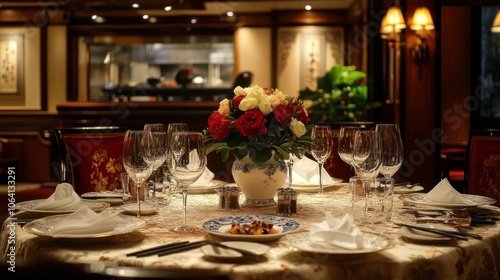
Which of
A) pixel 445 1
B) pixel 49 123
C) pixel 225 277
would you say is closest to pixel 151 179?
pixel 225 277

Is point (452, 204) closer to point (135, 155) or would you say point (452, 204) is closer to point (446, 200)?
point (446, 200)

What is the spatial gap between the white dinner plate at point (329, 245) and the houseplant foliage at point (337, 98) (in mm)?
4967

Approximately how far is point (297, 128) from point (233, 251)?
2.31 feet

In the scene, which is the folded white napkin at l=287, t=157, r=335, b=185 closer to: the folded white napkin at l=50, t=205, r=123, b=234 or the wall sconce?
the folded white napkin at l=50, t=205, r=123, b=234

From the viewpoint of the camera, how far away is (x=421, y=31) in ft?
18.5

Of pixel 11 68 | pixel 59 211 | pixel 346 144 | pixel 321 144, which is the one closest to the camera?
pixel 59 211

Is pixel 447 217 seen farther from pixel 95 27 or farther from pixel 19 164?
pixel 95 27

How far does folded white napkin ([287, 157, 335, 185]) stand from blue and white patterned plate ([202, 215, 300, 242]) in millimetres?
688

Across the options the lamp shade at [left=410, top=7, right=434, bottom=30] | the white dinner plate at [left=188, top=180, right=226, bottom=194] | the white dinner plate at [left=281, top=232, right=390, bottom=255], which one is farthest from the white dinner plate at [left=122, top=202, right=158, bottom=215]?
the lamp shade at [left=410, top=7, right=434, bottom=30]

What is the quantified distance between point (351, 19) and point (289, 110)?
7.35m

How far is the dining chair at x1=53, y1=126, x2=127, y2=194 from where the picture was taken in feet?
8.61

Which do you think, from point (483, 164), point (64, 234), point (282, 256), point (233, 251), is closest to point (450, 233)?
point (282, 256)

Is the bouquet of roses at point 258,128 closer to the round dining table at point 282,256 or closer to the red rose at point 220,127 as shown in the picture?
the red rose at point 220,127

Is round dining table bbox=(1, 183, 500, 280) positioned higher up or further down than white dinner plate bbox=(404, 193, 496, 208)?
further down
